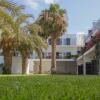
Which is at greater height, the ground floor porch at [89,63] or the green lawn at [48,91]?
the ground floor porch at [89,63]

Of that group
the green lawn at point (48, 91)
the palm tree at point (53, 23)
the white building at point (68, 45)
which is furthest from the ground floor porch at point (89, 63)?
the green lawn at point (48, 91)

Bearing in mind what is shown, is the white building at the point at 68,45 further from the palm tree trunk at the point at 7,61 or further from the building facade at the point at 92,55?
the palm tree trunk at the point at 7,61

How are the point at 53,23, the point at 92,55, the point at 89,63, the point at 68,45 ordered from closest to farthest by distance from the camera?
the point at 92,55, the point at 53,23, the point at 89,63, the point at 68,45

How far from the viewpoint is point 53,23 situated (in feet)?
211

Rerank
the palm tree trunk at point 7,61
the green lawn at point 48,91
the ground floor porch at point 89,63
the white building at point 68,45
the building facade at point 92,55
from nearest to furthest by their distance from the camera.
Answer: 1. the green lawn at point 48,91
2. the palm tree trunk at point 7,61
3. the building facade at point 92,55
4. the ground floor porch at point 89,63
5. the white building at point 68,45

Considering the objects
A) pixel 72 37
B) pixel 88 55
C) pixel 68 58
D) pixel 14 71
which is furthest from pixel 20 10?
pixel 72 37

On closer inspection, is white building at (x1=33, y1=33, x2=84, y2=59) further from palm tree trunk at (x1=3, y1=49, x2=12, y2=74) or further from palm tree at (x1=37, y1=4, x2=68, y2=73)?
palm tree trunk at (x1=3, y1=49, x2=12, y2=74)

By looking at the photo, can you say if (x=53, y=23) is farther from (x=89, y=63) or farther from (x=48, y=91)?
(x=48, y=91)

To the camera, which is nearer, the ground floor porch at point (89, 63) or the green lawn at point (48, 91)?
the green lawn at point (48, 91)

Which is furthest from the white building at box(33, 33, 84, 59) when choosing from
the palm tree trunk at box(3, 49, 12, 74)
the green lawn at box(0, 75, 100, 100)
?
the green lawn at box(0, 75, 100, 100)

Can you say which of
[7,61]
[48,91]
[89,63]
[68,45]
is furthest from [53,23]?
[48,91]

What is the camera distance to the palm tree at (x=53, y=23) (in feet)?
211

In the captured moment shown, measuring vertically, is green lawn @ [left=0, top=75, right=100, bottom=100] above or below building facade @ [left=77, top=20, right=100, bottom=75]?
below

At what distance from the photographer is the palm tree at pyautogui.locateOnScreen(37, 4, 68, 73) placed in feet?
211
